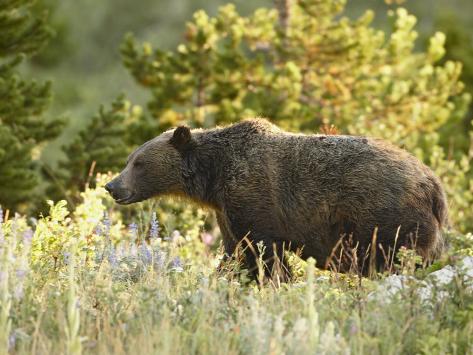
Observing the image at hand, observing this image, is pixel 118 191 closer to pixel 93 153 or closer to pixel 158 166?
pixel 158 166

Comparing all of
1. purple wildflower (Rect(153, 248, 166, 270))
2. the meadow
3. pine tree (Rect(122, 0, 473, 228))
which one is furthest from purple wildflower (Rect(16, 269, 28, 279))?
pine tree (Rect(122, 0, 473, 228))

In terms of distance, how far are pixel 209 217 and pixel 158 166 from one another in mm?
5631

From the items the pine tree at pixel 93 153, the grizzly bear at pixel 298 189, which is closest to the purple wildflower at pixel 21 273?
the grizzly bear at pixel 298 189

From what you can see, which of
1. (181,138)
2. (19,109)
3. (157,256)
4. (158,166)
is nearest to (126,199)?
(158,166)

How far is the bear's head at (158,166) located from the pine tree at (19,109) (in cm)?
282

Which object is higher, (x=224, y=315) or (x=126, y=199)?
(x=126, y=199)

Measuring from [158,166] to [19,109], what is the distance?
13.0 ft

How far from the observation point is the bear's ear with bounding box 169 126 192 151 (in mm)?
8297

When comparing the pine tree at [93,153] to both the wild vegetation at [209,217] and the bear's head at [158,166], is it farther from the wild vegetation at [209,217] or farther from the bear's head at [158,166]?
the bear's head at [158,166]

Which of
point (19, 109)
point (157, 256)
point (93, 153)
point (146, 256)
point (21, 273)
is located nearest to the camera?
point (21, 273)

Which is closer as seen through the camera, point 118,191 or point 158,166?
point 118,191

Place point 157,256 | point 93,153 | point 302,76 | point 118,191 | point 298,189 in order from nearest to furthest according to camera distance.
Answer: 1. point 157,256
2. point 298,189
3. point 118,191
4. point 93,153
5. point 302,76

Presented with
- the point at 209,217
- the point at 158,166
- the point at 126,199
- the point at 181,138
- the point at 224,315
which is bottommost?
the point at 209,217

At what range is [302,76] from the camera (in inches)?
677
